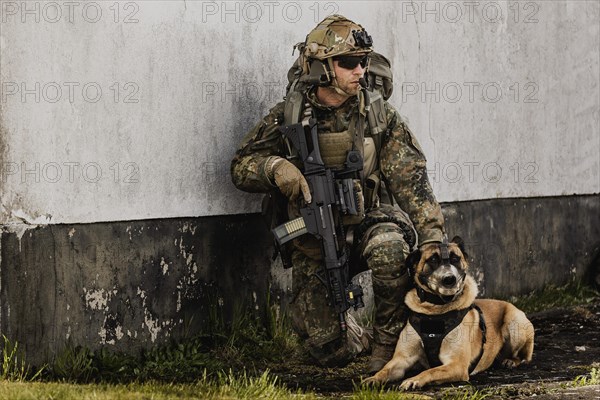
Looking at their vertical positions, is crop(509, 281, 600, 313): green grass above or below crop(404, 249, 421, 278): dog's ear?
below

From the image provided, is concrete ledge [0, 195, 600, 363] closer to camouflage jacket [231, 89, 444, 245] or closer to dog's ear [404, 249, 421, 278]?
camouflage jacket [231, 89, 444, 245]

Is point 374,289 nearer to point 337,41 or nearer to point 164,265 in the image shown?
point 164,265

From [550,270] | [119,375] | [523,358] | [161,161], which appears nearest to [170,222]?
[161,161]

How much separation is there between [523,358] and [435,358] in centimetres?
99

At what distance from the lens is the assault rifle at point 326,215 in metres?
6.18

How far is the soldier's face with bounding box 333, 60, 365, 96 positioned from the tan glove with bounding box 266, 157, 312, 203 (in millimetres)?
565

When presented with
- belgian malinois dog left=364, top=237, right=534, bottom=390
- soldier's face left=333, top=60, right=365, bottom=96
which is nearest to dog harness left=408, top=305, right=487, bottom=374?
belgian malinois dog left=364, top=237, right=534, bottom=390

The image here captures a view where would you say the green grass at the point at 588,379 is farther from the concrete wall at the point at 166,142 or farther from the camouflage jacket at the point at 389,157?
the concrete wall at the point at 166,142

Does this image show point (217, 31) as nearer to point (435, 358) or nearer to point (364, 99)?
point (364, 99)

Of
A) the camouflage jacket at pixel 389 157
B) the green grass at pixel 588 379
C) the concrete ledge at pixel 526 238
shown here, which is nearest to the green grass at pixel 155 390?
the camouflage jacket at pixel 389 157

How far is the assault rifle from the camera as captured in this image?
20.3ft

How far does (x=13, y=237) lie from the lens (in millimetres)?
5441

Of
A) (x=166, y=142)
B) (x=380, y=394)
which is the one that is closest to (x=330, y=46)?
(x=166, y=142)

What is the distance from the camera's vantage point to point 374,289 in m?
6.28
